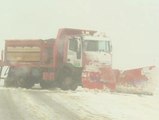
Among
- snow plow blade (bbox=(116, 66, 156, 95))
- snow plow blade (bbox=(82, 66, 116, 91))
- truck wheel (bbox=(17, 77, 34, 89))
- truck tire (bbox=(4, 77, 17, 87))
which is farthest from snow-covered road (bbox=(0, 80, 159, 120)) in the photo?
truck tire (bbox=(4, 77, 17, 87))

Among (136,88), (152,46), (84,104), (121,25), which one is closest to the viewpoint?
(84,104)

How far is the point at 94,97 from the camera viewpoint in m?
19.0

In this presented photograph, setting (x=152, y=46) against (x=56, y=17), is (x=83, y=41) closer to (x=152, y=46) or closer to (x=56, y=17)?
(x=56, y=17)

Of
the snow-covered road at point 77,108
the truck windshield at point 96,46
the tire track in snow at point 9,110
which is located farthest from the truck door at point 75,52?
the tire track in snow at point 9,110

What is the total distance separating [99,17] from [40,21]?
5.64m

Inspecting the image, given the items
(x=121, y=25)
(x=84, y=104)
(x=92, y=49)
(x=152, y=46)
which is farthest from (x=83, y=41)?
(x=152, y=46)

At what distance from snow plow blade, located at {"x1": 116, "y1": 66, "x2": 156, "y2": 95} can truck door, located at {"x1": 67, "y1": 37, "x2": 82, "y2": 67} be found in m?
1.95

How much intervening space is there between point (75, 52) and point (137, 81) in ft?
10.0

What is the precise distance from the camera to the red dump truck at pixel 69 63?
23.8 m

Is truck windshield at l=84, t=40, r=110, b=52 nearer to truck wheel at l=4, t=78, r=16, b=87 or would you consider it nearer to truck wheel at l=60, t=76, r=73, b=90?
truck wheel at l=60, t=76, r=73, b=90

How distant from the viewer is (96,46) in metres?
24.3

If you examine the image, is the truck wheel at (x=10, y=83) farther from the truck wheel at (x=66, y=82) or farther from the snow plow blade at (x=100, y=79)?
the snow plow blade at (x=100, y=79)

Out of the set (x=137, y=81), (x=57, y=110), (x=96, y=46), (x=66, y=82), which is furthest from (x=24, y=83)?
(x=57, y=110)

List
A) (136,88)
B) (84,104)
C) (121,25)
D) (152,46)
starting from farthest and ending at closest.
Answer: (152,46) < (121,25) < (136,88) < (84,104)
